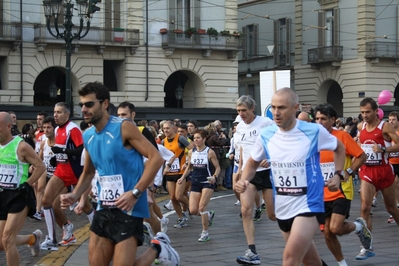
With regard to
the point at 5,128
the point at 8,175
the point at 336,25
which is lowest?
the point at 8,175

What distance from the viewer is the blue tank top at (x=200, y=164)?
13.1 metres

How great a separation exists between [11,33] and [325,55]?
62.0 ft

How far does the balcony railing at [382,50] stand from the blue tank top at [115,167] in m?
39.3

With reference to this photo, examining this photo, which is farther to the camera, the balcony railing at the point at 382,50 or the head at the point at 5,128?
the balcony railing at the point at 382,50

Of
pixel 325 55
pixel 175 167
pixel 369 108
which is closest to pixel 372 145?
pixel 369 108

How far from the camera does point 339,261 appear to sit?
895 centimetres

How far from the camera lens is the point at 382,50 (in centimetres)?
4456

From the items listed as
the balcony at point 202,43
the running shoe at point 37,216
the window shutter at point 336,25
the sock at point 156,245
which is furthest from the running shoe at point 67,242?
the window shutter at point 336,25

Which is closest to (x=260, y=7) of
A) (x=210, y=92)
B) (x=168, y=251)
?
(x=210, y=92)

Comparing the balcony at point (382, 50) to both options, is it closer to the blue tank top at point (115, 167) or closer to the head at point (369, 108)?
the head at point (369, 108)

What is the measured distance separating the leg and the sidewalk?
2963 mm

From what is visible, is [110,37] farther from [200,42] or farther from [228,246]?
[228,246]

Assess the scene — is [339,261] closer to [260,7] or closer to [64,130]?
[64,130]

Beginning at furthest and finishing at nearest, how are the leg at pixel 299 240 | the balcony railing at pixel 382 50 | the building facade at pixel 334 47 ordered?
the building facade at pixel 334 47
the balcony railing at pixel 382 50
the leg at pixel 299 240
